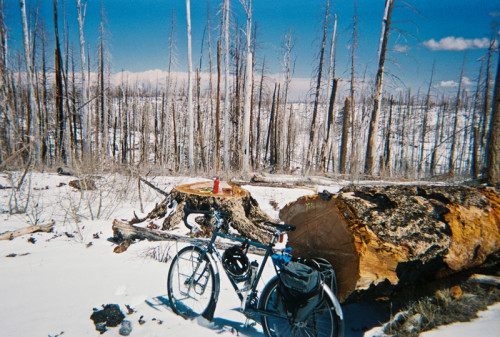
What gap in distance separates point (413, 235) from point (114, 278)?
3136mm

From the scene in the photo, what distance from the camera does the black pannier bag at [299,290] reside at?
1.70 meters

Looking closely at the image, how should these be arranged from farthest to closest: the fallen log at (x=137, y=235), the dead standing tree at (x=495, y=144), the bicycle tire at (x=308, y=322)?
1. the dead standing tree at (x=495, y=144)
2. the fallen log at (x=137, y=235)
3. the bicycle tire at (x=308, y=322)

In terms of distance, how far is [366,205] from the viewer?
2.17m

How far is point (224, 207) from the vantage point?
400 centimetres

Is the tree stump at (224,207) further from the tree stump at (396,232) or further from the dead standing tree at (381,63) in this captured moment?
the dead standing tree at (381,63)

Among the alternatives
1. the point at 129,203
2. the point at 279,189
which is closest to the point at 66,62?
the point at 129,203

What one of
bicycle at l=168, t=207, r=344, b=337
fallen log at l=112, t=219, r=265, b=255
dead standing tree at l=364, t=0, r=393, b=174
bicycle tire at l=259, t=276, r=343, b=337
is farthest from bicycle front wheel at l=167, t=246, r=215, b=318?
dead standing tree at l=364, t=0, r=393, b=174

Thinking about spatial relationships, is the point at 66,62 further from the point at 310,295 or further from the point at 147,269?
the point at 310,295

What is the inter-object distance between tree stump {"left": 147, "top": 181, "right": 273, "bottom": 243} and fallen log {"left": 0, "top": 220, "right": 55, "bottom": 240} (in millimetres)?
1610

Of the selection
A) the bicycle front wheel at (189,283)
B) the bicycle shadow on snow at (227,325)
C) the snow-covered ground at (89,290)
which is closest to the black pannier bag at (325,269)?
the snow-covered ground at (89,290)

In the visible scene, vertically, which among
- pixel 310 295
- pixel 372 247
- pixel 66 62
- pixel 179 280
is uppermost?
pixel 66 62

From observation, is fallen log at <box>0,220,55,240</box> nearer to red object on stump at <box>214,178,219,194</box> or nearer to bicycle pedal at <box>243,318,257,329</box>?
red object on stump at <box>214,178,219,194</box>

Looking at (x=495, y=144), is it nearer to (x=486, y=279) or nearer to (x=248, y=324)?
(x=486, y=279)

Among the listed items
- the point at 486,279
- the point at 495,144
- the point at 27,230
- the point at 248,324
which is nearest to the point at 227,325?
the point at 248,324
